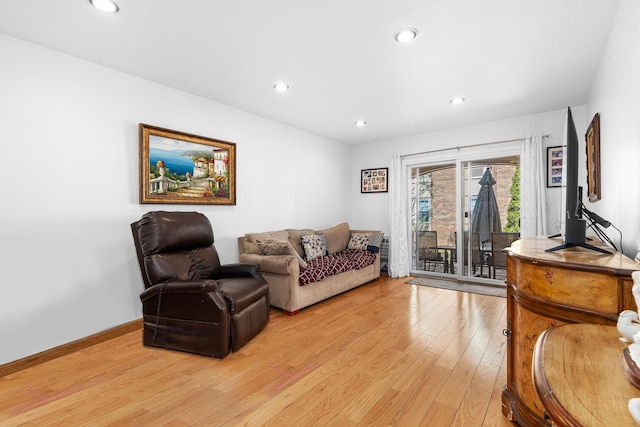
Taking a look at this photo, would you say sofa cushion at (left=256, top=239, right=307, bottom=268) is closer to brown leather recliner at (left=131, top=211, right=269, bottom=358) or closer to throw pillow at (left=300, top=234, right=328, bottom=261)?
brown leather recliner at (left=131, top=211, right=269, bottom=358)

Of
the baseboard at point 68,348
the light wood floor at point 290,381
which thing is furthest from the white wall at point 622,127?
the baseboard at point 68,348

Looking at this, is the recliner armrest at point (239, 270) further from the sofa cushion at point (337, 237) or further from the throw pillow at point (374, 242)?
the throw pillow at point (374, 242)

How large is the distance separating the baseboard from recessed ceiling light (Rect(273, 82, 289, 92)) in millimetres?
2747

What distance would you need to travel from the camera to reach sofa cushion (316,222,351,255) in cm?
484

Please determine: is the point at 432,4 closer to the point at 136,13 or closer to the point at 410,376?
the point at 136,13

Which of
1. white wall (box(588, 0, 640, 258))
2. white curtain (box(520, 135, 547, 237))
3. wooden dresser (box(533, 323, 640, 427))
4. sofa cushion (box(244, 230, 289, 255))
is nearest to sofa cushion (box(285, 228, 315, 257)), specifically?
sofa cushion (box(244, 230, 289, 255))

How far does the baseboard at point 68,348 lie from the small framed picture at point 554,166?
519 cm

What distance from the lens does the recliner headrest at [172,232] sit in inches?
105

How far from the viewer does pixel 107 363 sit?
233 cm

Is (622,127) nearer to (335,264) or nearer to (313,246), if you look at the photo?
(335,264)

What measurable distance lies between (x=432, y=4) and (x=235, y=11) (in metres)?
1.28

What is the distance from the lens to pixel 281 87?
3271mm

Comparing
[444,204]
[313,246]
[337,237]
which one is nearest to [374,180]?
[444,204]

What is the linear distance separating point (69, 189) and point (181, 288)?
1296 millimetres
